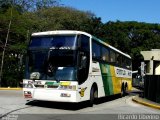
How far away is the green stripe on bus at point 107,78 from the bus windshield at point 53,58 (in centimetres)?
373

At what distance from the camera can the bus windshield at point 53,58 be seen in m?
16.4

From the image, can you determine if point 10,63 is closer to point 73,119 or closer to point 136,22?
point 73,119

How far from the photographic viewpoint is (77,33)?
17016 millimetres

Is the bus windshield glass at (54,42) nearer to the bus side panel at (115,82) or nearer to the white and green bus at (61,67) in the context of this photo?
the white and green bus at (61,67)

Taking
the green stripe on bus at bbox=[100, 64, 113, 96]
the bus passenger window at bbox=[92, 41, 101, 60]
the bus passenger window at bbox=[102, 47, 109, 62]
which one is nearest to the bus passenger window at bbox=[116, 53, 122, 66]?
the green stripe on bus at bbox=[100, 64, 113, 96]

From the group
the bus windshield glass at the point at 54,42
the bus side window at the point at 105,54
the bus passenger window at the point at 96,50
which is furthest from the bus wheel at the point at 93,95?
the bus windshield glass at the point at 54,42

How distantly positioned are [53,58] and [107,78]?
18.3ft

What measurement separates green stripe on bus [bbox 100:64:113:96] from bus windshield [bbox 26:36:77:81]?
3728 mm

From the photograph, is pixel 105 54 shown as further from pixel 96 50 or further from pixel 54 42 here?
pixel 54 42

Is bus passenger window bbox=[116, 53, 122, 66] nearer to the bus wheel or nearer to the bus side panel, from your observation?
the bus side panel

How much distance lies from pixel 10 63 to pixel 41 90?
20.1 meters

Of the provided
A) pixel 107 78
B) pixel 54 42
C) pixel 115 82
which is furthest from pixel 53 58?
pixel 115 82

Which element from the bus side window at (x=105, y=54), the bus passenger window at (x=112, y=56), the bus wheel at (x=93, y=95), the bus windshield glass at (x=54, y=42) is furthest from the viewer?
the bus passenger window at (x=112, y=56)

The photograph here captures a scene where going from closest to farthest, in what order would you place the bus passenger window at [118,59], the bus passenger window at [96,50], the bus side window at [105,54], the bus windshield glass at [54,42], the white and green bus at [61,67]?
1. the white and green bus at [61,67]
2. the bus windshield glass at [54,42]
3. the bus passenger window at [96,50]
4. the bus side window at [105,54]
5. the bus passenger window at [118,59]
